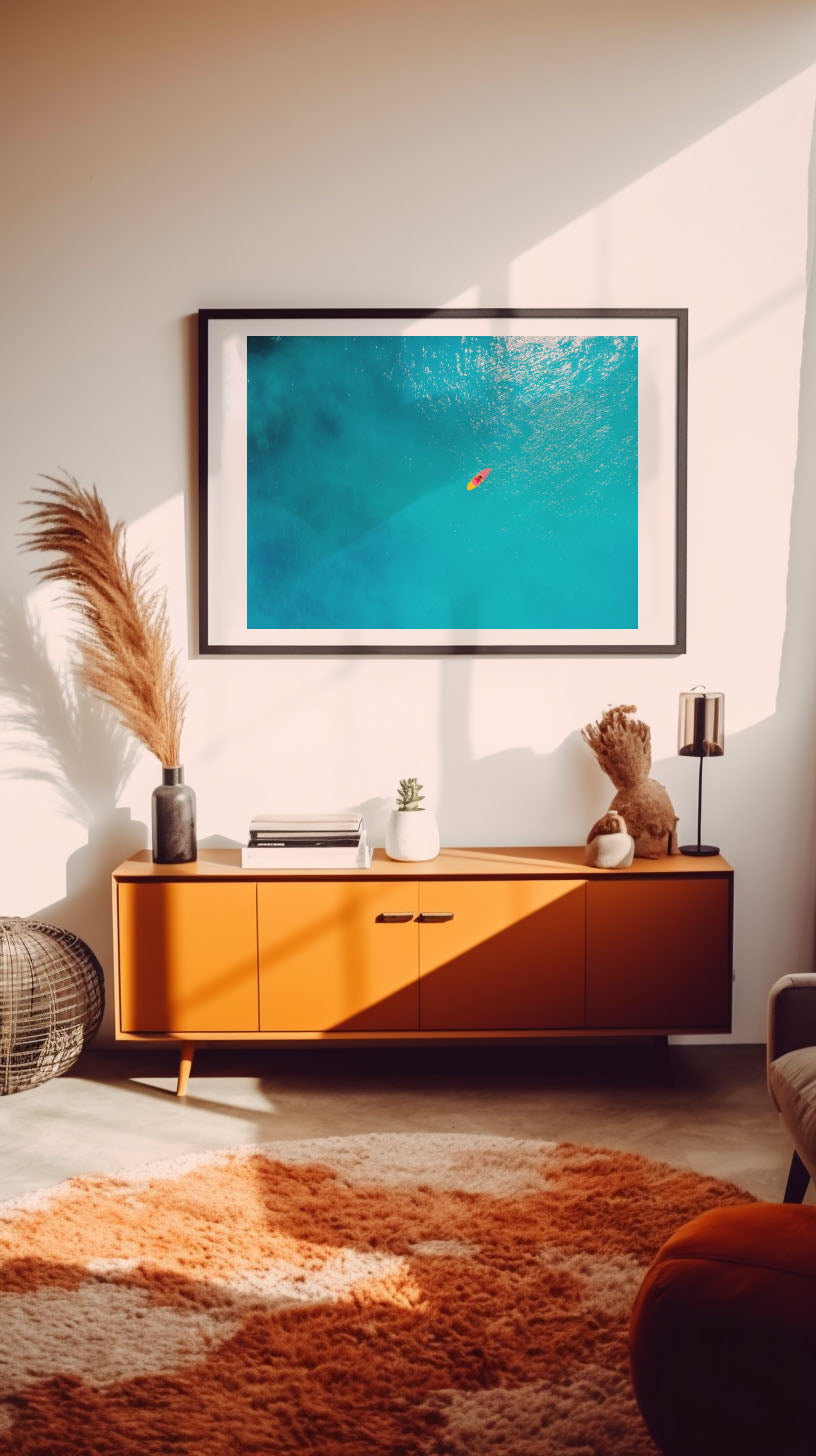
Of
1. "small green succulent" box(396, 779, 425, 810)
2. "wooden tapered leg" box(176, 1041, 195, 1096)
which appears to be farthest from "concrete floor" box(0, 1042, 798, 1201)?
"small green succulent" box(396, 779, 425, 810)

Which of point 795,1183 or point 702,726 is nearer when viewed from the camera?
point 795,1183

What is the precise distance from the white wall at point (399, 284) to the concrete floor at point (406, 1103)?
539 mm

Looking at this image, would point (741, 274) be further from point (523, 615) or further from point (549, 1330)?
point (549, 1330)

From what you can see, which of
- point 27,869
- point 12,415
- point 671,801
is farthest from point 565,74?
point 27,869

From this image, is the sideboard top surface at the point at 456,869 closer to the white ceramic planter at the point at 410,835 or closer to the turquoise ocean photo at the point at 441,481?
the white ceramic planter at the point at 410,835

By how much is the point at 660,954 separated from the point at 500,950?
398 millimetres

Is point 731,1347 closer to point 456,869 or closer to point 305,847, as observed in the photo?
point 456,869

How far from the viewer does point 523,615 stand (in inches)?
129

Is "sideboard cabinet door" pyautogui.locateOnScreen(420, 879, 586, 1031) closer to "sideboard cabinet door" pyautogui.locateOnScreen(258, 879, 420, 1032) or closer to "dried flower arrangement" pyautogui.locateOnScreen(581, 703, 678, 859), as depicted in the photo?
"sideboard cabinet door" pyautogui.locateOnScreen(258, 879, 420, 1032)

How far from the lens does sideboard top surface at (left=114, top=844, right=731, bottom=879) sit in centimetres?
296

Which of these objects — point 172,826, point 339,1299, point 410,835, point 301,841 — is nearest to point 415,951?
point 410,835

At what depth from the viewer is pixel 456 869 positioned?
9.80 ft

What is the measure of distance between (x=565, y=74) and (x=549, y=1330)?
9.81ft

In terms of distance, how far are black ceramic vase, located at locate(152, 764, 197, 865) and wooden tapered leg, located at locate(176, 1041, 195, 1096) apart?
0.47m
